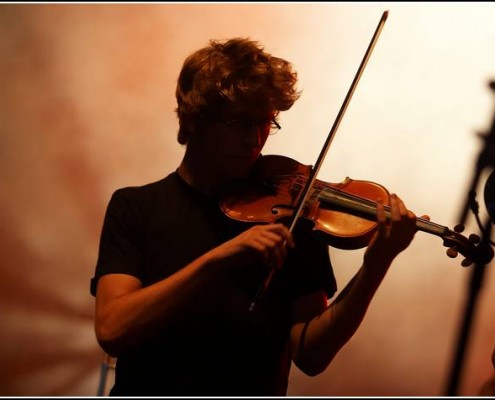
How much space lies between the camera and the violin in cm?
106

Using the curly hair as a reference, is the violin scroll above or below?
below

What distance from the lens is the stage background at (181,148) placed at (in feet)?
5.63

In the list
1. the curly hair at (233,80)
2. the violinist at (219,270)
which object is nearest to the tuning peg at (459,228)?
the violinist at (219,270)

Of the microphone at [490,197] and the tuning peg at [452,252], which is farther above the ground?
the microphone at [490,197]

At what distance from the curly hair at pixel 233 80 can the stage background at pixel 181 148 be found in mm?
625

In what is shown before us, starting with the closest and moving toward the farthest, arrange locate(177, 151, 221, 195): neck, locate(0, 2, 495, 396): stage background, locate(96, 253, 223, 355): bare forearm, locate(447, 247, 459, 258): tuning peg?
locate(96, 253, 223, 355): bare forearm, locate(447, 247, 459, 258): tuning peg, locate(177, 151, 221, 195): neck, locate(0, 2, 495, 396): stage background

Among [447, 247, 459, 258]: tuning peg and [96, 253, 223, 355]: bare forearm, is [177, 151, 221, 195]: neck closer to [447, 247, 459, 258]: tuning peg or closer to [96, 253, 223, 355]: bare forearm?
[96, 253, 223, 355]: bare forearm

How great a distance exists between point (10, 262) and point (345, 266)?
50.0 inches

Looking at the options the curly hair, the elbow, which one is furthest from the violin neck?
the elbow

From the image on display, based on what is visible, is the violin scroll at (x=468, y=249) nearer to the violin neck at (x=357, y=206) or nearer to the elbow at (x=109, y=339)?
the violin neck at (x=357, y=206)

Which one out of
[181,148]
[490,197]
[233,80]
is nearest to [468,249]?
[490,197]

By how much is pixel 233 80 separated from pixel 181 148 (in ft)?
2.58

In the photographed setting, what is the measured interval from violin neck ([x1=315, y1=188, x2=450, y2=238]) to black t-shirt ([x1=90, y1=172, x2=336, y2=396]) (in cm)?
9

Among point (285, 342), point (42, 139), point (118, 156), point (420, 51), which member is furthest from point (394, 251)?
point (42, 139)
